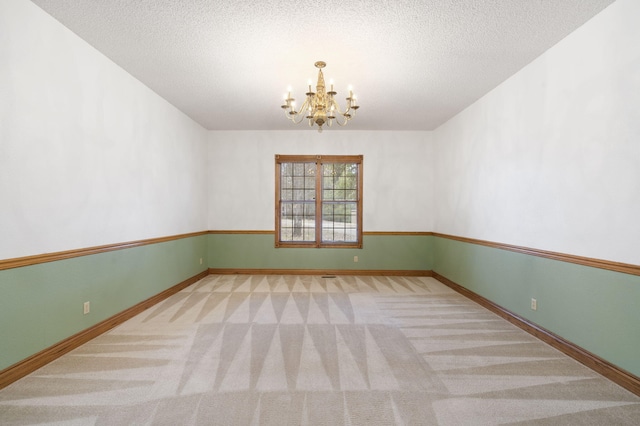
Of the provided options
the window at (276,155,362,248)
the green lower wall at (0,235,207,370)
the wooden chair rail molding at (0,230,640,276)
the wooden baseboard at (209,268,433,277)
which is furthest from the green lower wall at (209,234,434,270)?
the green lower wall at (0,235,207,370)

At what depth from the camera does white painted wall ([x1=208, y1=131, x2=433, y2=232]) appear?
20.7 ft

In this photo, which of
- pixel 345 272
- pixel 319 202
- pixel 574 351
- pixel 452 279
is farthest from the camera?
pixel 319 202

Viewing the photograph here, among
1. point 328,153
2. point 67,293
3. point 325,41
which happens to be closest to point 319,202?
point 328,153

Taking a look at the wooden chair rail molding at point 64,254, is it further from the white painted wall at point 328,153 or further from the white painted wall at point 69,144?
the white painted wall at point 328,153

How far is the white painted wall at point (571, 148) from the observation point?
2346 mm

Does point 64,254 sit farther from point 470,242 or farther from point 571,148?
point 470,242

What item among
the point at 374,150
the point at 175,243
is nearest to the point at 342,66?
the point at 374,150

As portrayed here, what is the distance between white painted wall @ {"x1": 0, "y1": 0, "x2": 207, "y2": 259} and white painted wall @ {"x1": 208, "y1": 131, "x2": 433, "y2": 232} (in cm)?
173

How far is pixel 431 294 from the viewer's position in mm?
4875

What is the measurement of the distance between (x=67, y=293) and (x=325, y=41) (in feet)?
11.3

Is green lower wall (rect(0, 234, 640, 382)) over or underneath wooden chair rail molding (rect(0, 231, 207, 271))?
underneath

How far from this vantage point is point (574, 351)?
276 cm

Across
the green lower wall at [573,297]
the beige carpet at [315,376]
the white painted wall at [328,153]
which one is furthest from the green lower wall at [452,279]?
the white painted wall at [328,153]

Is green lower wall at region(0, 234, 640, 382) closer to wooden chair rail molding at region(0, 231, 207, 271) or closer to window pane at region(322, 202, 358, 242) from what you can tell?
wooden chair rail molding at region(0, 231, 207, 271)
